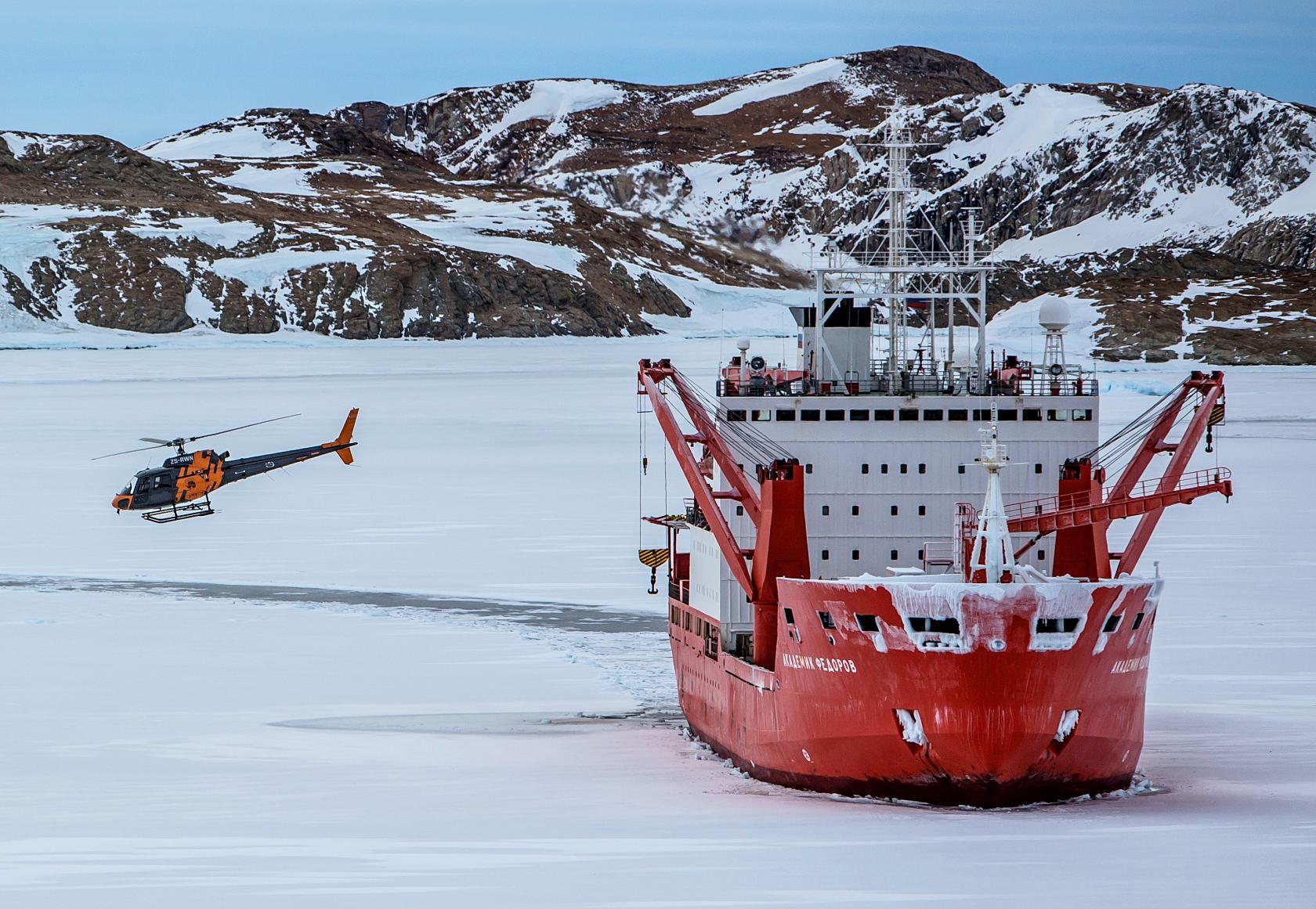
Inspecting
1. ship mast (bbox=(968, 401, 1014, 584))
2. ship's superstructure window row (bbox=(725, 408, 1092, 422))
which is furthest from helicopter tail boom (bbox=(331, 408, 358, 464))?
ship mast (bbox=(968, 401, 1014, 584))

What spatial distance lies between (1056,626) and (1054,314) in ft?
36.1

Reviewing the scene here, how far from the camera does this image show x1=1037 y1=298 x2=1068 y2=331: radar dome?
3397cm

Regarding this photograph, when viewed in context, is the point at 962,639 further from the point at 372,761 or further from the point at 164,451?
the point at 164,451

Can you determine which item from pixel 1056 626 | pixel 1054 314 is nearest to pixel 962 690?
pixel 1056 626

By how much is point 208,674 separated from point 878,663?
15685mm

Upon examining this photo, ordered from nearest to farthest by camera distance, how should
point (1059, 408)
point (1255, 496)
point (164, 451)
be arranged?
1. point (1059, 408)
2. point (1255, 496)
3. point (164, 451)

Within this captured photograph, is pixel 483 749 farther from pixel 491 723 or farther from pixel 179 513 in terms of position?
pixel 179 513

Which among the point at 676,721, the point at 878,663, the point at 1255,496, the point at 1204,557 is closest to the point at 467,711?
the point at 676,721

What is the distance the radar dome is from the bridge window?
34.2 feet

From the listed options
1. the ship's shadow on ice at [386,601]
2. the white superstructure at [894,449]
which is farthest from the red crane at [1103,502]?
the ship's shadow on ice at [386,601]

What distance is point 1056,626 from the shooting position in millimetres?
24359

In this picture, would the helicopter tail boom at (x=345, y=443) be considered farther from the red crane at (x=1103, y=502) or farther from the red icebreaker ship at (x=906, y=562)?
the red crane at (x=1103, y=502)

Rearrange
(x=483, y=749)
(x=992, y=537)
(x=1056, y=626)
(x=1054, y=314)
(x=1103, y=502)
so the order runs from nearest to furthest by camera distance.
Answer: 1. (x=1056, y=626)
2. (x=992, y=537)
3. (x=483, y=749)
4. (x=1103, y=502)
5. (x=1054, y=314)

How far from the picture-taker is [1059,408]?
30.6m
